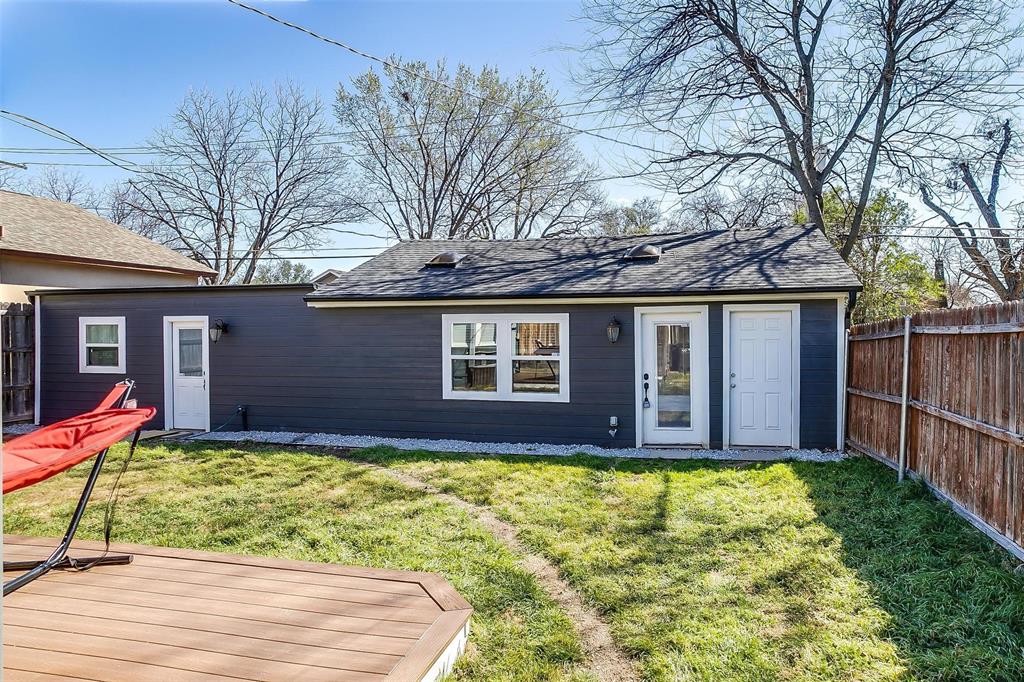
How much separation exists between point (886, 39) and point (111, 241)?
17742mm

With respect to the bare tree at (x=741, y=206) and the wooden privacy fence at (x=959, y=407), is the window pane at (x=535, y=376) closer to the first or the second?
the wooden privacy fence at (x=959, y=407)

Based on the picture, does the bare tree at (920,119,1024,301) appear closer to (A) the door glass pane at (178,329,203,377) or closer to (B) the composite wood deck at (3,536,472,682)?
(B) the composite wood deck at (3,536,472,682)

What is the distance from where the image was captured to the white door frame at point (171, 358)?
9.79m

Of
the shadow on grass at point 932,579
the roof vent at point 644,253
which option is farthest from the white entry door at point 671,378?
the shadow on grass at point 932,579

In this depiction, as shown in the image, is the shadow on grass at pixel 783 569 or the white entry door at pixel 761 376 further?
the white entry door at pixel 761 376

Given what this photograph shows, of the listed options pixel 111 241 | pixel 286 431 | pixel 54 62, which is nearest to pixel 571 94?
pixel 286 431

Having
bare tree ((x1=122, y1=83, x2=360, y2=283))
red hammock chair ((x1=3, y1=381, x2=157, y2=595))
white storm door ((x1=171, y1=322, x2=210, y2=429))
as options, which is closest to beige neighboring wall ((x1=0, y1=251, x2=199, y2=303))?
white storm door ((x1=171, y1=322, x2=210, y2=429))

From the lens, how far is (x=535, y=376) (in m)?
8.53

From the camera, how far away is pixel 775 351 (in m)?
7.84

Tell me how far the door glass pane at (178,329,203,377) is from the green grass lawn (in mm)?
3129

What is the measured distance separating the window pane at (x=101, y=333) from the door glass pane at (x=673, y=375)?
8.76 metres

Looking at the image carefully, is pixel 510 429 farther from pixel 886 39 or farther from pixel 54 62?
pixel 886 39

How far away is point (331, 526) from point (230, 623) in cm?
198

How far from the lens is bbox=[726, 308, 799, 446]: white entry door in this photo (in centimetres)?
781
